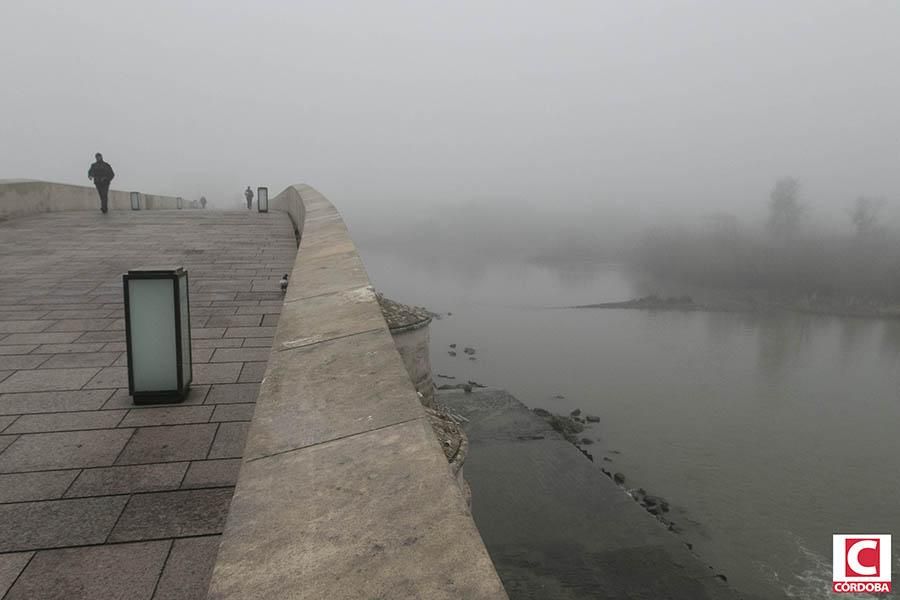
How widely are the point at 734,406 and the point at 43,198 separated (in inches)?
1536

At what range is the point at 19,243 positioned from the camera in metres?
10.8

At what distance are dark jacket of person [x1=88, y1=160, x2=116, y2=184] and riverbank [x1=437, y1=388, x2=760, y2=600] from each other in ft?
52.3

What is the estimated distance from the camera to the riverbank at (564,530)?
18875mm

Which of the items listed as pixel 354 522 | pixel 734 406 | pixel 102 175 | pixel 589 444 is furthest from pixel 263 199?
pixel 734 406

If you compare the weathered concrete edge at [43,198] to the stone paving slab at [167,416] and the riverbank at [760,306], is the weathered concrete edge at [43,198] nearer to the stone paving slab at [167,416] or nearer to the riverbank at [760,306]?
the stone paving slab at [167,416]

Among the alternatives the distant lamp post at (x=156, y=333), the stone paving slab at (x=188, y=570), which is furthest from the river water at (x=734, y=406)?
the stone paving slab at (x=188, y=570)

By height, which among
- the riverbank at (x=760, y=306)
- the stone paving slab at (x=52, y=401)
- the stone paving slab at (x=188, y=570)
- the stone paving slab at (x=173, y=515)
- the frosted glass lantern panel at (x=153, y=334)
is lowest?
the riverbank at (x=760, y=306)

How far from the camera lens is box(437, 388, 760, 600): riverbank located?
18875mm

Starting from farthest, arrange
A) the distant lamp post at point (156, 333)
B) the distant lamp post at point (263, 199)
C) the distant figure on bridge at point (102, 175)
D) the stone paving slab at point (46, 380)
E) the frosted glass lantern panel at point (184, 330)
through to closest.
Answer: the distant lamp post at point (263, 199), the distant figure on bridge at point (102, 175), the stone paving slab at point (46, 380), the frosted glass lantern panel at point (184, 330), the distant lamp post at point (156, 333)

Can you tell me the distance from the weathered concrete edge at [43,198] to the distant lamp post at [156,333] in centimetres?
1262

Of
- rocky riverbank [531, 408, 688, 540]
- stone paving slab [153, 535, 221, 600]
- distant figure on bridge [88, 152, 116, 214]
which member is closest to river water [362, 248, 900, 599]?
rocky riverbank [531, 408, 688, 540]

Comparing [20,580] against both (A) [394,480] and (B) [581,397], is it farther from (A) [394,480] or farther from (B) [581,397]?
(B) [581,397]

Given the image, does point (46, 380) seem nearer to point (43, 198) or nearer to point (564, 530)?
point (43, 198)

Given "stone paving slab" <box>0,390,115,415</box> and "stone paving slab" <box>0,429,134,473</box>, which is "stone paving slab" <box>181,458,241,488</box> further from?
"stone paving slab" <box>0,390,115,415</box>
